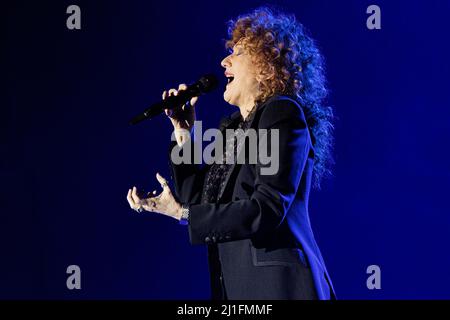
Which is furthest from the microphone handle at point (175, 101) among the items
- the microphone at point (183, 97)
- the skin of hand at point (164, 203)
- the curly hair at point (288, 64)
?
the skin of hand at point (164, 203)

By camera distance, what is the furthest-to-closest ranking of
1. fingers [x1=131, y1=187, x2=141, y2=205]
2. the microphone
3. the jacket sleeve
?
the microphone, fingers [x1=131, y1=187, x2=141, y2=205], the jacket sleeve

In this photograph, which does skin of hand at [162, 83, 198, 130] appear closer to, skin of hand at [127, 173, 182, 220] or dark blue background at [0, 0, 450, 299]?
skin of hand at [127, 173, 182, 220]

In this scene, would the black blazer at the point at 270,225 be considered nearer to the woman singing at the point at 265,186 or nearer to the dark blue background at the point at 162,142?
the woman singing at the point at 265,186

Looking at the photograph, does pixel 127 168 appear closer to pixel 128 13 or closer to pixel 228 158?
pixel 128 13

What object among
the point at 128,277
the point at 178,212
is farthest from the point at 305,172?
the point at 128,277

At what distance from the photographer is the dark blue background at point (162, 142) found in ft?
8.42

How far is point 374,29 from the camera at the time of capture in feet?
8.35

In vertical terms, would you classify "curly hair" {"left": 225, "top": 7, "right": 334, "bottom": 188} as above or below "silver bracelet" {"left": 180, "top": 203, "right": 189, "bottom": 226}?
above

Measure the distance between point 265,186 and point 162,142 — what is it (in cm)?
127

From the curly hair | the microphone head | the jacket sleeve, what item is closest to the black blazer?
the jacket sleeve

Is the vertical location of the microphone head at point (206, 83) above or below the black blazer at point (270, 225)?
above

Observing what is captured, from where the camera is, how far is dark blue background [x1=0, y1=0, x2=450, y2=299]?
2566 mm

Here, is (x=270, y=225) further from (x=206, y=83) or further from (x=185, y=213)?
(x=206, y=83)

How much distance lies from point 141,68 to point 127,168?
1.37 ft
